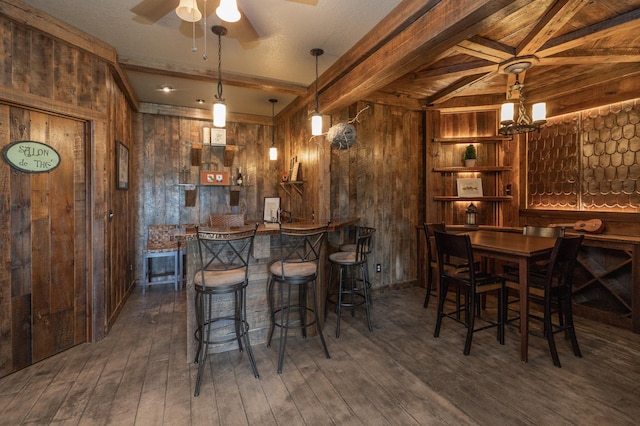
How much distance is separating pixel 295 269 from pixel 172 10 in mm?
2223

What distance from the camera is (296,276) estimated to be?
2.37m

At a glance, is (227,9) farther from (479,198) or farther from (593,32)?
(479,198)

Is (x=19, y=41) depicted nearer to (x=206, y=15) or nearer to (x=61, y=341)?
(x=206, y=15)

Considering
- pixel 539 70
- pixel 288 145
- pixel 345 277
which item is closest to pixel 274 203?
pixel 288 145

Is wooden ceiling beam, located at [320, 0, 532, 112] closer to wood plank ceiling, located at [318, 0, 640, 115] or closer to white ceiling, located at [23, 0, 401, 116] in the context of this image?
wood plank ceiling, located at [318, 0, 640, 115]

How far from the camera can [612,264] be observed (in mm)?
3201

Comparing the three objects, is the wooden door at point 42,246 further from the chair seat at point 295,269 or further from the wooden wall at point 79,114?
the chair seat at point 295,269

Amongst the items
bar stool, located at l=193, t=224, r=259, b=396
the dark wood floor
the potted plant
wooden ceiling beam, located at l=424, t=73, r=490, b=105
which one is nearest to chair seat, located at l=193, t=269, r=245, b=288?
bar stool, located at l=193, t=224, r=259, b=396

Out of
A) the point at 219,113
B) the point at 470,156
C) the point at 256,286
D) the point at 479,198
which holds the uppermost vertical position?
the point at 219,113

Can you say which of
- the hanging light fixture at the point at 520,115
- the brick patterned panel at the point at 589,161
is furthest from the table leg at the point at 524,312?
the brick patterned panel at the point at 589,161

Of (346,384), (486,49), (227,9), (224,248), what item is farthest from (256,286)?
(486,49)

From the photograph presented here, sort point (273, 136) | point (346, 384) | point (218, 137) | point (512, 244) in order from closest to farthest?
point (346, 384) < point (512, 244) < point (218, 137) < point (273, 136)

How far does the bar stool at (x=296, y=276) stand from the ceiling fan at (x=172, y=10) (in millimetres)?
1684

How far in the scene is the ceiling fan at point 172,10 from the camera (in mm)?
2232
